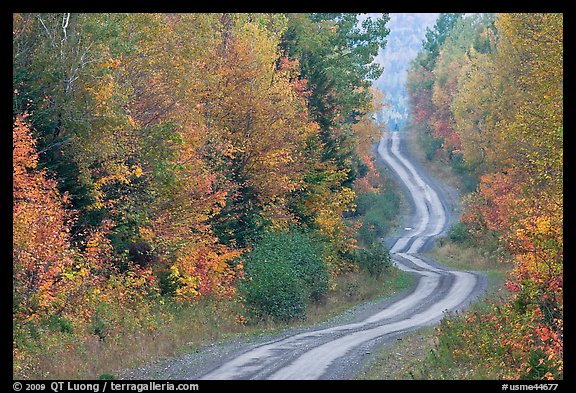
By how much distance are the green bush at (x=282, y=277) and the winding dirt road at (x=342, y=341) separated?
1.90m

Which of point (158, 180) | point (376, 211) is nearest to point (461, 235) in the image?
point (376, 211)

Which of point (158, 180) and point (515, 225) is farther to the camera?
point (158, 180)

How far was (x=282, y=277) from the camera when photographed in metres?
28.6

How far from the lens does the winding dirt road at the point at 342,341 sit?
1805 centimetres

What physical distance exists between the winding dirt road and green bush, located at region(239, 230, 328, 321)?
1902 millimetres

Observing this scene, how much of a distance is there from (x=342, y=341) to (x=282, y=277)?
6076 millimetres

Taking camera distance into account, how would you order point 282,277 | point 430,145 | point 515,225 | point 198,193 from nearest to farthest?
point 515,225, point 282,277, point 198,193, point 430,145

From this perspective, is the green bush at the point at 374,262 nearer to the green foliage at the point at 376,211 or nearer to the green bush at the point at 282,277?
the green bush at the point at 282,277

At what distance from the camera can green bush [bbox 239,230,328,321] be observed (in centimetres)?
2830

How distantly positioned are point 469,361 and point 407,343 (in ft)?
15.0

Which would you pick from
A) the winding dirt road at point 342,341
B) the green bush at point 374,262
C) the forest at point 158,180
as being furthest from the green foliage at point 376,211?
the forest at point 158,180

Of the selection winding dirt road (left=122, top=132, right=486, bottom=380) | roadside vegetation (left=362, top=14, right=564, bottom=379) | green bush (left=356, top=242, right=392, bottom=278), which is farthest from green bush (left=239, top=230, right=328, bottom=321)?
green bush (left=356, top=242, right=392, bottom=278)

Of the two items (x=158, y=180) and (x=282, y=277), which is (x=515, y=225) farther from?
(x=158, y=180)
